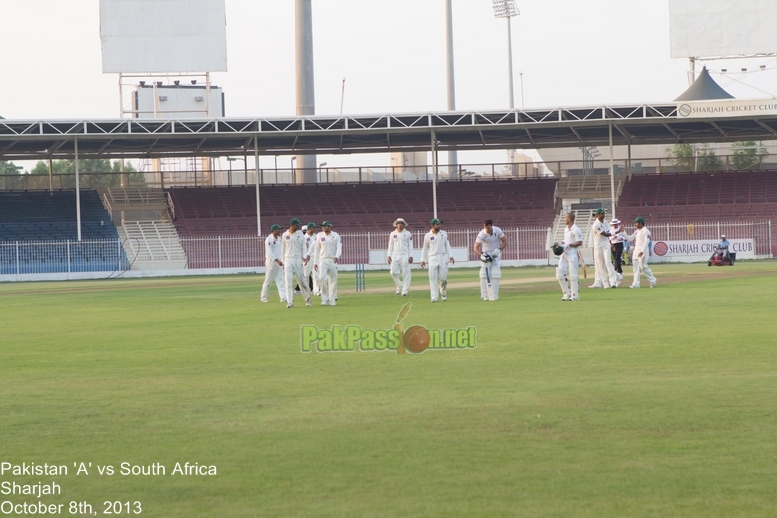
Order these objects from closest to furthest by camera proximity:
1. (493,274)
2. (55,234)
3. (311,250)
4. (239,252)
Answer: (493,274)
(311,250)
(239,252)
(55,234)

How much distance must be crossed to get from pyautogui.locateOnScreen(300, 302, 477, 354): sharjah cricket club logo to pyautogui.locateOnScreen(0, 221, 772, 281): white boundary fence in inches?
1212

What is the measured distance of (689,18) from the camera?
49.2 m

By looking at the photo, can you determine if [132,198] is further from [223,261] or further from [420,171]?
[420,171]

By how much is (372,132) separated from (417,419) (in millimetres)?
40101

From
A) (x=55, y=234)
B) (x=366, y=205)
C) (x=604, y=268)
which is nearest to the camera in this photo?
(x=604, y=268)

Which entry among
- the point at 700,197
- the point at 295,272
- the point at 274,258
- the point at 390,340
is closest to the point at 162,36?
the point at 700,197

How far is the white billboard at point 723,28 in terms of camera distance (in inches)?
1919

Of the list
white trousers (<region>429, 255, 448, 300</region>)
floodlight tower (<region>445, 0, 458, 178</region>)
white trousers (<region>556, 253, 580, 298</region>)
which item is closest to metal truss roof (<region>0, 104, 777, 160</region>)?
floodlight tower (<region>445, 0, 458, 178</region>)

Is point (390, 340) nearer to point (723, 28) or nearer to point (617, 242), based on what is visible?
point (617, 242)

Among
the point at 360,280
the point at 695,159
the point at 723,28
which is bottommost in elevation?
the point at 360,280

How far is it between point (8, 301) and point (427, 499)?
77.4 ft

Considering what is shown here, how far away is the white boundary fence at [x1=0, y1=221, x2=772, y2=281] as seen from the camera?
4253cm

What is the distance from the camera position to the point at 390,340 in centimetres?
1217

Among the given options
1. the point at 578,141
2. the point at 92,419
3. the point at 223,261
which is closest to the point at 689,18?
the point at 578,141
